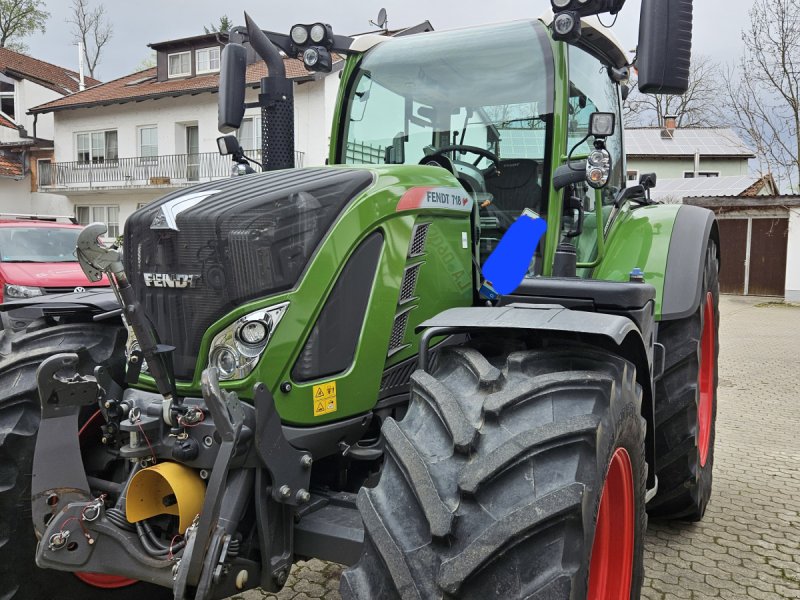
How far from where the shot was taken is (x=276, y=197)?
2209mm

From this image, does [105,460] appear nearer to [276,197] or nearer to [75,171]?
[276,197]

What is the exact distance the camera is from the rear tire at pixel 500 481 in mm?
1590

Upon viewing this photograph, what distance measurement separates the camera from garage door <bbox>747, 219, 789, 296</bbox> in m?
20.1

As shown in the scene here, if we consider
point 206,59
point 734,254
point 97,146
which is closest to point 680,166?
point 734,254

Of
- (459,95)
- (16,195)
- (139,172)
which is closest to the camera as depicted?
(459,95)

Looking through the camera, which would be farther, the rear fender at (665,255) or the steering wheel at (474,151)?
the rear fender at (665,255)

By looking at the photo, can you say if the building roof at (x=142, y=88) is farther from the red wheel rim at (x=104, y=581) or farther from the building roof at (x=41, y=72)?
the red wheel rim at (x=104, y=581)

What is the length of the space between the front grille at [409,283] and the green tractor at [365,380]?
0.04 ft

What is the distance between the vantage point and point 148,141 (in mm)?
27469

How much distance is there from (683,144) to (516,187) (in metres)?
38.0

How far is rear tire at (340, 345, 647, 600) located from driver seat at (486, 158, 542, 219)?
3.72 ft

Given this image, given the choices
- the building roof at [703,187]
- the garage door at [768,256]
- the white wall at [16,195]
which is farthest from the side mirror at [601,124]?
the white wall at [16,195]

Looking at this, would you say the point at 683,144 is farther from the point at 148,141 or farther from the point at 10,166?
the point at 10,166

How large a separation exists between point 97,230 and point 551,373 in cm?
135
